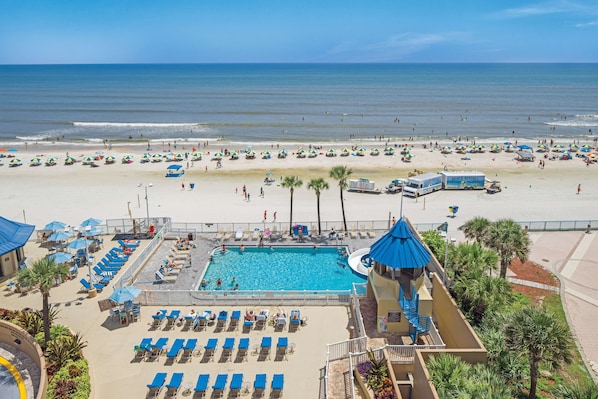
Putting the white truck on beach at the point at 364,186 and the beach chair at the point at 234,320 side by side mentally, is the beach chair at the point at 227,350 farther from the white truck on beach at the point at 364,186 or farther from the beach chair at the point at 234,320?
the white truck on beach at the point at 364,186

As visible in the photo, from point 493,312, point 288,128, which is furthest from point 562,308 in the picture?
point 288,128

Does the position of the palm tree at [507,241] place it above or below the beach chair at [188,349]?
above

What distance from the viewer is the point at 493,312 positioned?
57.9ft

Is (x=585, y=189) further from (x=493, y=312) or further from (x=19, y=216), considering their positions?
(x=19, y=216)

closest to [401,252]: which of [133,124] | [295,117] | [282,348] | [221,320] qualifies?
[282,348]

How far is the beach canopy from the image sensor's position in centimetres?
1856

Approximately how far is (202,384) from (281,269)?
12.4 metres

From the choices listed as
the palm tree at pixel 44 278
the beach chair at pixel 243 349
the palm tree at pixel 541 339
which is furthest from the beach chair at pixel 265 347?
the palm tree at pixel 541 339

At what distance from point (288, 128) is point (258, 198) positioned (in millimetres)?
46199

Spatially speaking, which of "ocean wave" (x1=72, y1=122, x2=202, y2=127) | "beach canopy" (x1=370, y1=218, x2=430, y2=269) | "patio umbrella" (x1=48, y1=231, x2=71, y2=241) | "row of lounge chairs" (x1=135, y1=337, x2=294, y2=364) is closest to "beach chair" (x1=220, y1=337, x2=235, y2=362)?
"row of lounge chairs" (x1=135, y1=337, x2=294, y2=364)

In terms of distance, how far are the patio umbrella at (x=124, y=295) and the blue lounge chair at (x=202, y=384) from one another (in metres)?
6.04

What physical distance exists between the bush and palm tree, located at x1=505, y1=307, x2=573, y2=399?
541 inches

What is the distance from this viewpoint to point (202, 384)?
16016 mm

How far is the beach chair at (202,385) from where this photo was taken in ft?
51.9
